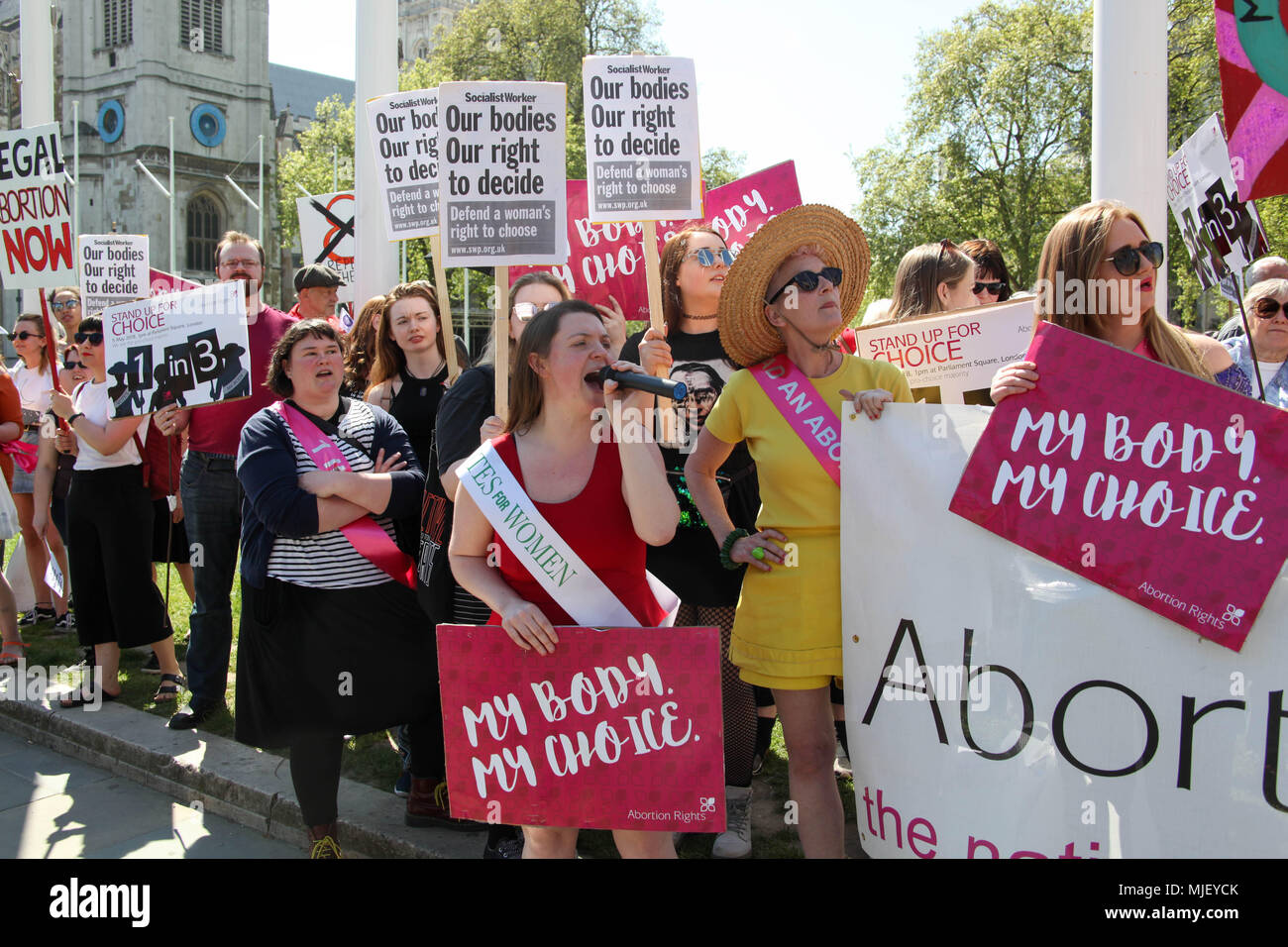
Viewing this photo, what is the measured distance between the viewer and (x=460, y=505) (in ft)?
9.74

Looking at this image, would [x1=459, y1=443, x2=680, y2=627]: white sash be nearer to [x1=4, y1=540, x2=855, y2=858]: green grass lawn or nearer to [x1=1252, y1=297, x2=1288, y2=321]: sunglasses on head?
[x1=4, y1=540, x2=855, y2=858]: green grass lawn

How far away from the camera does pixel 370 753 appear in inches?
199

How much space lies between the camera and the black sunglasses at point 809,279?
10.5 feet

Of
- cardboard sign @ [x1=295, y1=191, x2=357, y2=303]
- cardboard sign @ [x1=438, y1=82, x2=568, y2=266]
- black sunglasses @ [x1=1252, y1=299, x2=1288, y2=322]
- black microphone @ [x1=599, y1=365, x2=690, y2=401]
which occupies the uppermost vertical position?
cardboard sign @ [x1=295, y1=191, x2=357, y2=303]

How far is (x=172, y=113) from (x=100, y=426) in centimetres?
6201

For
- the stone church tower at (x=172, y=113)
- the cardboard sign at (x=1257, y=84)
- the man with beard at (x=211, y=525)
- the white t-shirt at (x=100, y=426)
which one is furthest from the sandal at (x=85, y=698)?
the stone church tower at (x=172, y=113)

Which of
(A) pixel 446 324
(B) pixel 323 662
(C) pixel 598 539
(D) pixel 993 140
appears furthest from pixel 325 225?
(D) pixel 993 140

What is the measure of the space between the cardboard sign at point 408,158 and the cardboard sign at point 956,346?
99.2 inches

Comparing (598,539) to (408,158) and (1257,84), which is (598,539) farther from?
(408,158)

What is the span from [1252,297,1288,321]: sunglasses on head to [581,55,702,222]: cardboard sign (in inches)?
112

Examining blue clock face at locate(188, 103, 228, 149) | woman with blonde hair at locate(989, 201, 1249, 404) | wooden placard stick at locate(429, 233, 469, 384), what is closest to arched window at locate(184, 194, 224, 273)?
blue clock face at locate(188, 103, 228, 149)

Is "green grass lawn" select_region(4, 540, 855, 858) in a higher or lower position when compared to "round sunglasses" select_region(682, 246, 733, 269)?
lower

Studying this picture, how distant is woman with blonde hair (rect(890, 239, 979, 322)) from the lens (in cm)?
446
